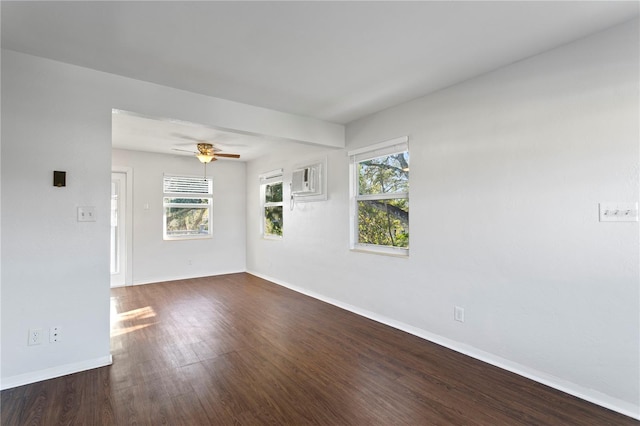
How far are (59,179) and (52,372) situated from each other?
148 centimetres

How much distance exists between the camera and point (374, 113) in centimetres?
375

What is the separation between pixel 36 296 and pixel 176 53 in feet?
6.89

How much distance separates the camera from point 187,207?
20.4 ft

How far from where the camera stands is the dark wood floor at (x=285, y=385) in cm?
194

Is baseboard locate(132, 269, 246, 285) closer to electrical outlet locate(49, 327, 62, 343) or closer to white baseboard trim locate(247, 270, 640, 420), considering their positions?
electrical outlet locate(49, 327, 62, 343)

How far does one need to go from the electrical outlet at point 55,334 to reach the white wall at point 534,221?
300 cm

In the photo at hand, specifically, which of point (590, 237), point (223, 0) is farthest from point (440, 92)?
point (223, 0)

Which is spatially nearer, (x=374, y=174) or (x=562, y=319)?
(x=562, y=319)

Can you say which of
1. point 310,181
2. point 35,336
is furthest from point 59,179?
point 310,181

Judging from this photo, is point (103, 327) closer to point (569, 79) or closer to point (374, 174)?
point (374, 174)

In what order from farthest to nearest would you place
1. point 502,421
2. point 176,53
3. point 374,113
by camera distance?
point 374,113 < point 176,53 < point 502,421

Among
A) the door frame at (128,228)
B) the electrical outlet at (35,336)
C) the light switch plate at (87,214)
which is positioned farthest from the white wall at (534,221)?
the door frame at (128,228)

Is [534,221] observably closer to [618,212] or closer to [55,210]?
[618,212]

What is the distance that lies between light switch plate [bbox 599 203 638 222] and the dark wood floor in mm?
1216
